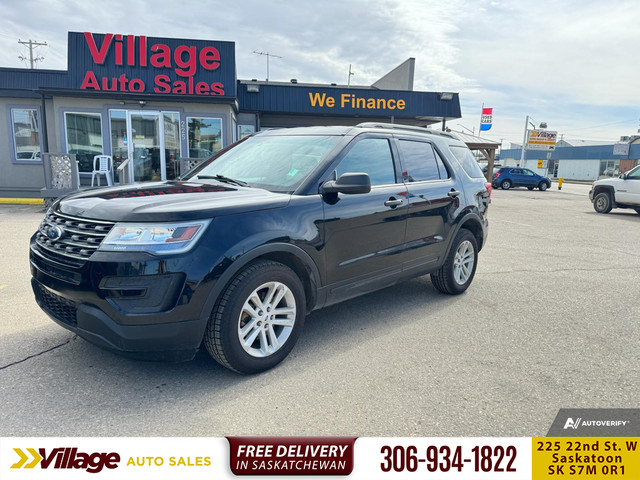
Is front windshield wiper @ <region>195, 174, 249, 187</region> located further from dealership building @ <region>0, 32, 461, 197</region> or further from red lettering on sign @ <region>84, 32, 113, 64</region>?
red lettering on sign @ <region>84, 32, 113, 64</region>

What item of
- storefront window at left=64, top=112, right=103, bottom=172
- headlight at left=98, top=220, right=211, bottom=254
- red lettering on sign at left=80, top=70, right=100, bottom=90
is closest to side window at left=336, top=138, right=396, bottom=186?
headlight at left=98, top=220, right=211, bottom=254

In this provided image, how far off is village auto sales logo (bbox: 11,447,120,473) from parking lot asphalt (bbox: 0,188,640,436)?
129mm

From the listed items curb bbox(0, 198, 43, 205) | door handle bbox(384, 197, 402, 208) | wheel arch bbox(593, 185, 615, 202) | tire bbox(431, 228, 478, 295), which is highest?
door handle bbox(384, 197, 402, 208)

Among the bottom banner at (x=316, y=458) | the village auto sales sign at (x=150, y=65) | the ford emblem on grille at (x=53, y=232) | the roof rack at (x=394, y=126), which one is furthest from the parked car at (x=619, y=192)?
the ford emblem on grille at (x=53, y=232)

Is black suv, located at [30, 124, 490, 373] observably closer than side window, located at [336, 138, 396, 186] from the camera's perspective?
Yes

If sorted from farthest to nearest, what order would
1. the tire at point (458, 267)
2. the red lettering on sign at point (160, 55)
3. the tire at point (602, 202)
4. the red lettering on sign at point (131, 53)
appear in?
the tire at point (602, 202) < the red lettering on sign at point (160, 55) < the red lettering on sign at point (131, 53) < the tire at point (458, 267)

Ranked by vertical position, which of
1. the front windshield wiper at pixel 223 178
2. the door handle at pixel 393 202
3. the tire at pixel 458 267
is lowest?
the tire at pixel 458 267

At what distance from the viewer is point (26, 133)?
14.8m

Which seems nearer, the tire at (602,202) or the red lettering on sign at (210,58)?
the red lettering on sign at (210,58)

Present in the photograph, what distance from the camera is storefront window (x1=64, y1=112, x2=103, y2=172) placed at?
45.6ft

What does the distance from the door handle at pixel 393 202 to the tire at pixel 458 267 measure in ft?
3.87

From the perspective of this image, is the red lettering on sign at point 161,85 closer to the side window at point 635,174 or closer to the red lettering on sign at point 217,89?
the red lettering on sign at point 217,89

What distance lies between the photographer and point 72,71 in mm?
13938

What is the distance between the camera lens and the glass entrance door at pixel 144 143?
1406 centimetres
